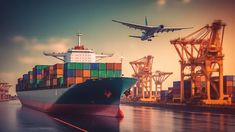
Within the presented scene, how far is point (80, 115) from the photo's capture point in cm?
5234

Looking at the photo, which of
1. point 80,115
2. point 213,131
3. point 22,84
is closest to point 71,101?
point 80,115

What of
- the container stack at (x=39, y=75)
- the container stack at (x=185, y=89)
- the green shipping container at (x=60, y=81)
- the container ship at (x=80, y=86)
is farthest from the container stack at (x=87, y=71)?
the container stack at (x=185, y=89)

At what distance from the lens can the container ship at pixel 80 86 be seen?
48625 mm

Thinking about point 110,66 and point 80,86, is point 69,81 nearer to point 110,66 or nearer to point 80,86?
point 80,86

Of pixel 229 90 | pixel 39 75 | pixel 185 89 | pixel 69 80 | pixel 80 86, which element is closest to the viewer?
pixel 80 86

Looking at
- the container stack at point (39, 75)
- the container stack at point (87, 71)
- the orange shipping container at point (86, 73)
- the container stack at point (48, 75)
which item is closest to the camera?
the container stack at point (87, 71)

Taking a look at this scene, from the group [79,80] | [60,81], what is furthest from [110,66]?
[60,81]

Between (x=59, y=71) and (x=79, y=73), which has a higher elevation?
(x=59, y=71)

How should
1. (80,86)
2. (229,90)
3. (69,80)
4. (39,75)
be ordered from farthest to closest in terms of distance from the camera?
(229,90) < (39,75) < (69,80) < (80,86)

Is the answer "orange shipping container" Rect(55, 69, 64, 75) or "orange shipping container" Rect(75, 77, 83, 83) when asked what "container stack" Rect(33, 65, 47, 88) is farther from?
"orange shipping container" Rect(75, 77, 83, 83)

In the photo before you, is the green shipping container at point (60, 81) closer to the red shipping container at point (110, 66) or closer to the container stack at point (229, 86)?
the red shipping container at point (110, 66)

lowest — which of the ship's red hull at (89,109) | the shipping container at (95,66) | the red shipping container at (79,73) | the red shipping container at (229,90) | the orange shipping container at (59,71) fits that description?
the ship's red hull at (89,109)

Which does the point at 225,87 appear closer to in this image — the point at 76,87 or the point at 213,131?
the point at 76,87

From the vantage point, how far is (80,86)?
50.7 metres
